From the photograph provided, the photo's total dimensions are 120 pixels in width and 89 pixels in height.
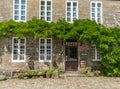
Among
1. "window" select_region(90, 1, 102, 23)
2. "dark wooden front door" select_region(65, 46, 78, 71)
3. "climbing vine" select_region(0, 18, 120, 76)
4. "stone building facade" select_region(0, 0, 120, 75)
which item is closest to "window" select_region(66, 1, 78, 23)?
"stone building facade" select_region(0, 0, 120, 75)

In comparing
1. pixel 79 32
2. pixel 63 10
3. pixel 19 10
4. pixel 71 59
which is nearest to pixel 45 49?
pixel 71 59

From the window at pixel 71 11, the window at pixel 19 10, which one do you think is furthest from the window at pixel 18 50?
the window at pixel 71 11

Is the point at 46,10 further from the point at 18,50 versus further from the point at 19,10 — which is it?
the point at 18,50

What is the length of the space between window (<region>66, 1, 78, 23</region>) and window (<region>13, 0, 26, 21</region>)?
367 centimetres

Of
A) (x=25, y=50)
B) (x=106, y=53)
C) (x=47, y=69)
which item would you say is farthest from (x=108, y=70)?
(x=25, y=50)

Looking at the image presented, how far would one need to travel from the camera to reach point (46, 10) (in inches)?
1072

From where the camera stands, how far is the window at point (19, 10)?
2678 centimetres

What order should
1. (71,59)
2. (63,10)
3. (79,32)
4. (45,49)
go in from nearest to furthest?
(79,32) < (45,49) < (63,10) < (71,59)

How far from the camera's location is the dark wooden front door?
27578 millimetres

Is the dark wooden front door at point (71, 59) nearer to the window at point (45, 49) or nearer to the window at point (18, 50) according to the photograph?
the window at point (45, 49)

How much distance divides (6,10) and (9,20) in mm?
1141

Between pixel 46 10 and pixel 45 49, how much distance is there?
10.7 feet

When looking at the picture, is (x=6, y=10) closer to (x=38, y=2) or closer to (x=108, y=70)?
(x=38, y=2)

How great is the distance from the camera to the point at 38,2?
89.1 feet
